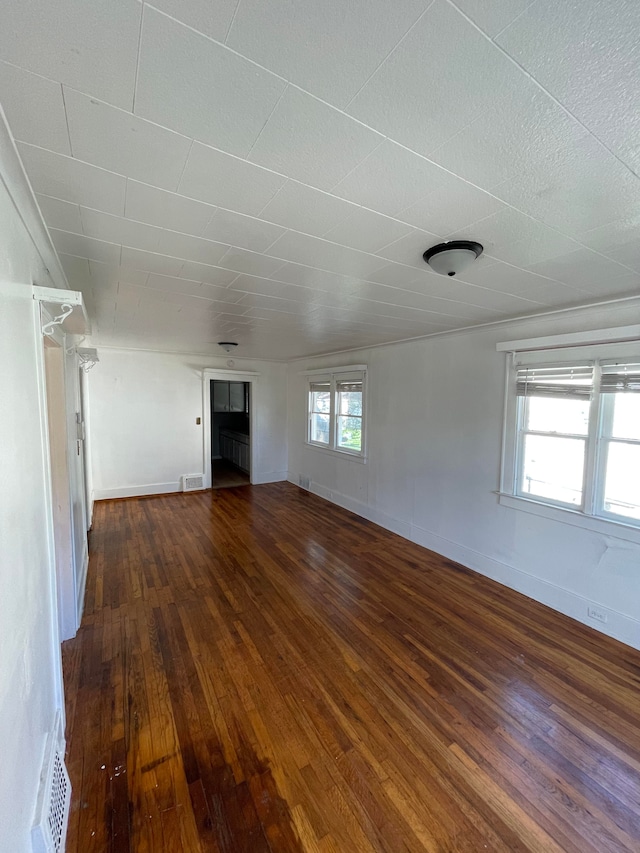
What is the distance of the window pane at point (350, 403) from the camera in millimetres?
5118

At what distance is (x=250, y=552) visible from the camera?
3727mm

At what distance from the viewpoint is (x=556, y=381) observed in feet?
9.25

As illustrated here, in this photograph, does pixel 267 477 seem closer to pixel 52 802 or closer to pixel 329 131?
pixel 52 802

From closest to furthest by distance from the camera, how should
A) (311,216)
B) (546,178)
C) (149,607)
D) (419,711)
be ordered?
1. (546,178)
2. (311,216)
3. (419,711)
4. (149,607)

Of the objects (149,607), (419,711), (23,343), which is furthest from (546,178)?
(149,607)

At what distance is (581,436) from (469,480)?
1.07 metres

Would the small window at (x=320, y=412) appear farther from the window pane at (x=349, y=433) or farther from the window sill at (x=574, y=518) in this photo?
the window sill at (x=574, y=518)

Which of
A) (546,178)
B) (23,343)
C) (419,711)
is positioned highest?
(546,178)

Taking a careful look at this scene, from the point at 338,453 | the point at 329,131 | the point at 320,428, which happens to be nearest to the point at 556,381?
the point at 329,131

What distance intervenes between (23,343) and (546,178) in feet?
6.11

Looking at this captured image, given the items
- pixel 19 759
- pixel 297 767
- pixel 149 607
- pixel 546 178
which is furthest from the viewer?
pixel 149 607

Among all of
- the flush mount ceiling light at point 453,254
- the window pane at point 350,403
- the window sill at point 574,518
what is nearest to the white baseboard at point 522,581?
the window sill at point 574,518

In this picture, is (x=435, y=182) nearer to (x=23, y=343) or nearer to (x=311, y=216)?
(x=311, y=216)

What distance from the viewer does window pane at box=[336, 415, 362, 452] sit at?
5.18 m
